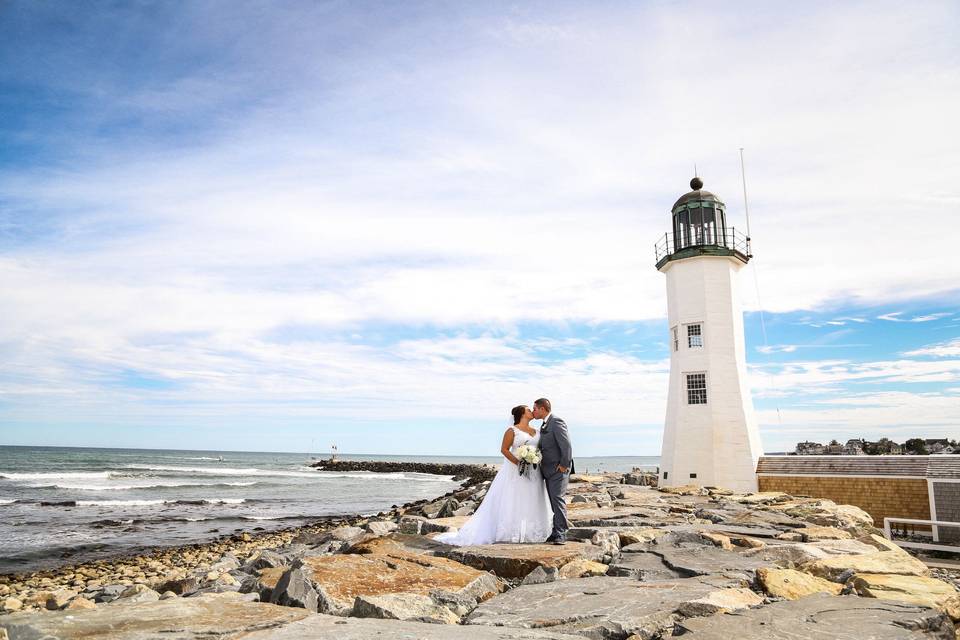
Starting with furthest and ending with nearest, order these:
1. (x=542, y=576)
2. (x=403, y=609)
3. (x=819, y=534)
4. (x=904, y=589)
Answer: (x=819, y=534), (x=542, y=576), (x=904, y=589), (x=403, y=609)

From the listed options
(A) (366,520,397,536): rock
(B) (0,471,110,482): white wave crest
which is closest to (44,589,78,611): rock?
(A) (366,520,397,536): rock

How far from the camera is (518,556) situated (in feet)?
17.7

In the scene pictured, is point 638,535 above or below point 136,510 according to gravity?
above

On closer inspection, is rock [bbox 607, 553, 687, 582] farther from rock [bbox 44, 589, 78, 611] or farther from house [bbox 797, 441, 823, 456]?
→ house [bbox 797, 441, 823, 456]

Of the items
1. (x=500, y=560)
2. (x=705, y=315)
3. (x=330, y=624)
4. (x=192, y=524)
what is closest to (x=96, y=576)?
(x=192, y=524)

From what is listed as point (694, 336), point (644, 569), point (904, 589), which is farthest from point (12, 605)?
point (694, 336)

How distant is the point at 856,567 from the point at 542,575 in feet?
8.61

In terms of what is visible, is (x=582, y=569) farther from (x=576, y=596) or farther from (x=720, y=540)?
(x=720, y=540)

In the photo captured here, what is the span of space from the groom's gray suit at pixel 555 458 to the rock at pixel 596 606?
2063mm

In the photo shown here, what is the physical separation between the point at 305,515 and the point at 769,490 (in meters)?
16.7

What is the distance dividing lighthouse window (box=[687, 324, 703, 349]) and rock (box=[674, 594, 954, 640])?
1427cm

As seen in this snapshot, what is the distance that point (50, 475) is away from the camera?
45219mm

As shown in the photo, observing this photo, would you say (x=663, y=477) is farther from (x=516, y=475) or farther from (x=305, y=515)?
(x=305, y=515)

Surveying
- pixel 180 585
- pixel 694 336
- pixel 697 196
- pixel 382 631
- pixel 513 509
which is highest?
pixel 697 196
